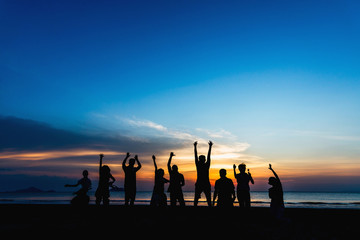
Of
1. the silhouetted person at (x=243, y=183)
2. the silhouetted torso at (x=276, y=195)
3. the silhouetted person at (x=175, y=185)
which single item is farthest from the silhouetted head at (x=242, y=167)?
the silhouetted person at (x=175, y=185)

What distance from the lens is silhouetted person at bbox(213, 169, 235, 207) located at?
29.0 feet

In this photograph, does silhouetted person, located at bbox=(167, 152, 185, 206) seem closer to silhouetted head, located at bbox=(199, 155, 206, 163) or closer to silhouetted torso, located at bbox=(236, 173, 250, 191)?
silhouetted head, located at bbox=(199, 155, 206, 163)

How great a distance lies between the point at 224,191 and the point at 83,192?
21.2 feet

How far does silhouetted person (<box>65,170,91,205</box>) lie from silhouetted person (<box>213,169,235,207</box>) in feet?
19.6

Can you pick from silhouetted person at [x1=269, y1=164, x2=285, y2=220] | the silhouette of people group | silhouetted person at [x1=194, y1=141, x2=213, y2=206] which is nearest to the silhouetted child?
the silhouette of people group

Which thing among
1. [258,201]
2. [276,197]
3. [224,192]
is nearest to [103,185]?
[224,192]

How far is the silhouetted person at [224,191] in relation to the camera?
8.85 m

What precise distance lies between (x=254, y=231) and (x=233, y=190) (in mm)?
2355

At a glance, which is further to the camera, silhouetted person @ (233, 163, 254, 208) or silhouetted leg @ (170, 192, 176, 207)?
silhouetted person @ (233, 163, 254, 208)

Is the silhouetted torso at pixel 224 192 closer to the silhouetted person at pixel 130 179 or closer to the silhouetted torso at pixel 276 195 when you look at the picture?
the silhouetted torso at pixel 276 195

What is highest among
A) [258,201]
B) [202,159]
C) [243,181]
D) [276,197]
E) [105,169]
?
[202,159]

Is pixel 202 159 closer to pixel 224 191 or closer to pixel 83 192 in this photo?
pixel 224 191

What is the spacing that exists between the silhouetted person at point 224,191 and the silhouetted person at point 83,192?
5.98 meters

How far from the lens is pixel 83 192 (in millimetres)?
11305
